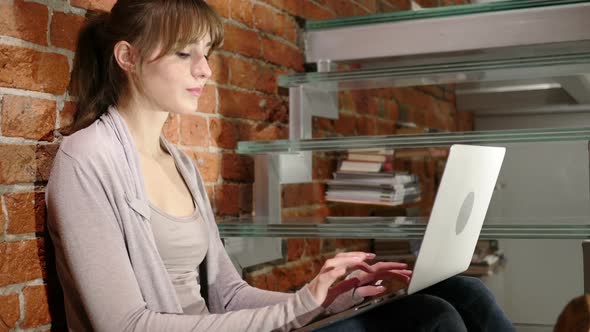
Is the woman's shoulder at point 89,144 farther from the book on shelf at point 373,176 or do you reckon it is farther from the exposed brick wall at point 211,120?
the book on shelf at point 373,176

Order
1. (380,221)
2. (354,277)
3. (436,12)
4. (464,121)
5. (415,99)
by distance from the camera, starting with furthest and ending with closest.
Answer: (464,121)
(415,99)
(436,12)
(380,221)
(354,277)

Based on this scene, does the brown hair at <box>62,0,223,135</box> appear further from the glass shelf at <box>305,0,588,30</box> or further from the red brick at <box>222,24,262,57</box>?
the glass shelf at <box>305,0,588,30</box>

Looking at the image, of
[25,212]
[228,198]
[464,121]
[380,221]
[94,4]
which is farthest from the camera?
[464,121]

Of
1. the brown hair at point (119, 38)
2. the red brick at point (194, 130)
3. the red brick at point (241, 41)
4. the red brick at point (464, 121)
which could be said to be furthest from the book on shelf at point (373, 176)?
the red brick at point (464, 121)

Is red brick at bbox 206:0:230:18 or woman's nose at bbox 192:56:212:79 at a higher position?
red brick at bbox 206:0:230:18

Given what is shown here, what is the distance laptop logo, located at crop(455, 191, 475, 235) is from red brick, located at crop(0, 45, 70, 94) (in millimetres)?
806

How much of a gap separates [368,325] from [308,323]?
107 mm

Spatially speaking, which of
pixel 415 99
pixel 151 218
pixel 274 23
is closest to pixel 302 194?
pixel 274 23

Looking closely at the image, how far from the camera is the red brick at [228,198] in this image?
2.15 metres

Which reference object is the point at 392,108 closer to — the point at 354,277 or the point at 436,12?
the point at 436,12

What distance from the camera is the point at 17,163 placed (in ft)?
4.62

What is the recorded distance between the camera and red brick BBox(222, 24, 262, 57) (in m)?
2.19

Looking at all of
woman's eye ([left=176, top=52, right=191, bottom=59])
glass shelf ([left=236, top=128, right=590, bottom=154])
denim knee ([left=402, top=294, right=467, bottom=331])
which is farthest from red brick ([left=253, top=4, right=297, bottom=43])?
denim knee ([left=402, top=294, right=467, bottom=331])

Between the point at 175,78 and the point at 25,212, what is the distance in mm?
390
